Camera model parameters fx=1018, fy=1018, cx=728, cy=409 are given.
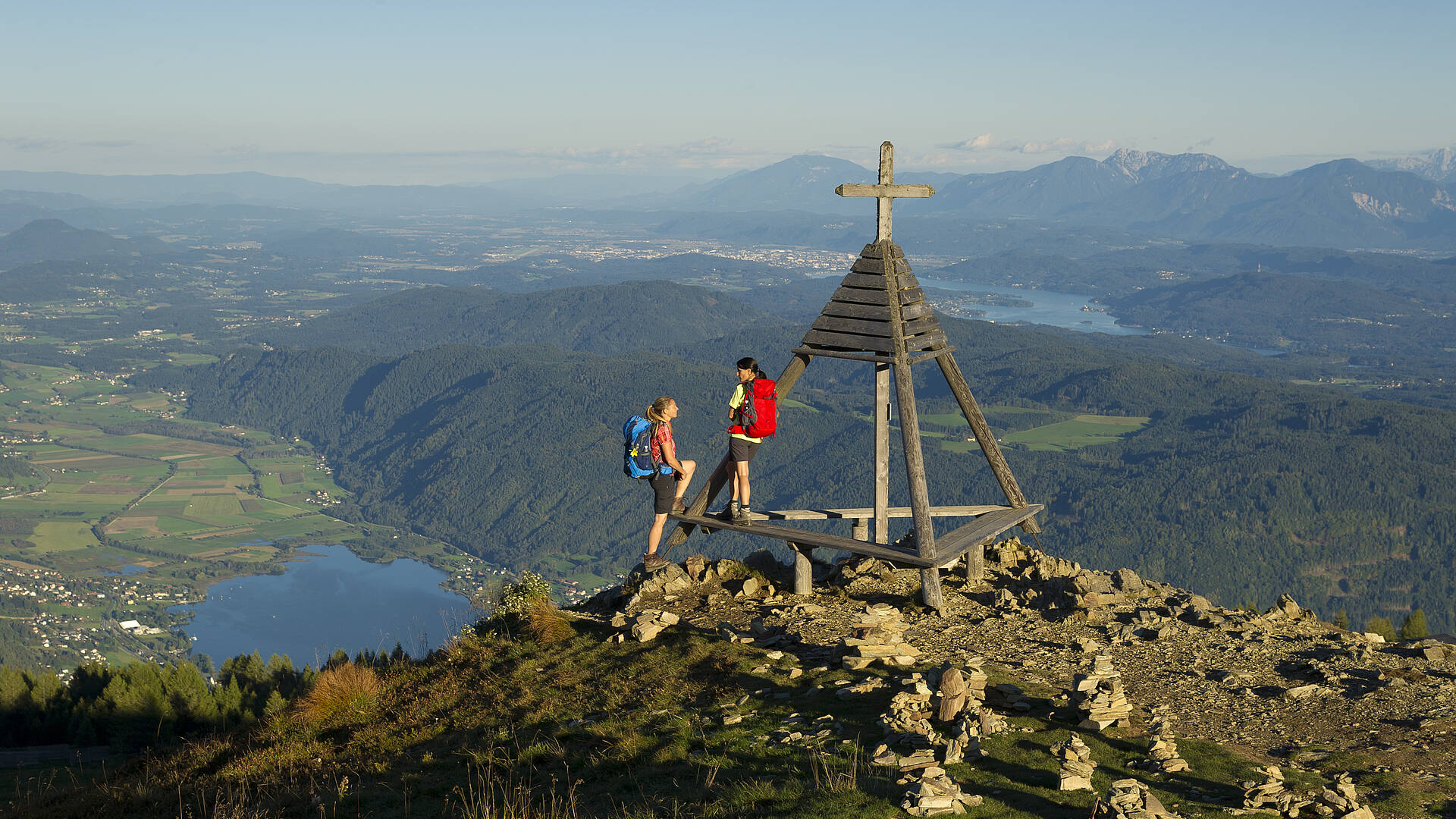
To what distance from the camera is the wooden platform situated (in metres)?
17.8

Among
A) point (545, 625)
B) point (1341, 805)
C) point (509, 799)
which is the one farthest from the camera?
point (545, 625)

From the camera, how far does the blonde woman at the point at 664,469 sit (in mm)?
19078

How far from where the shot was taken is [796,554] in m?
19.8

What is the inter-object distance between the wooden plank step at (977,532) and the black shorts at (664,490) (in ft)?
16.8

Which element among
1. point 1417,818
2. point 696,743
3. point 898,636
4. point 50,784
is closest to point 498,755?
point 696,743

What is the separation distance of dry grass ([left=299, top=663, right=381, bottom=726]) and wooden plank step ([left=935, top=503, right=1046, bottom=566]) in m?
9.80

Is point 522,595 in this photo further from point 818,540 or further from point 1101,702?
point 1101,702

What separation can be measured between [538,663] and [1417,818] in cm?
1227

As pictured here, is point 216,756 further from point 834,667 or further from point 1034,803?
point 1034,803

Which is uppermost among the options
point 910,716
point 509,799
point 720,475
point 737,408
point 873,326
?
point 873,326

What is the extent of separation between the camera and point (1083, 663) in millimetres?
15195

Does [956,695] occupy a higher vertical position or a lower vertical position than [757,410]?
lower

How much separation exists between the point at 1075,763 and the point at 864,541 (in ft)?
28.6

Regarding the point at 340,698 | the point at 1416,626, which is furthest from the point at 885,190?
the point at 1416,626
